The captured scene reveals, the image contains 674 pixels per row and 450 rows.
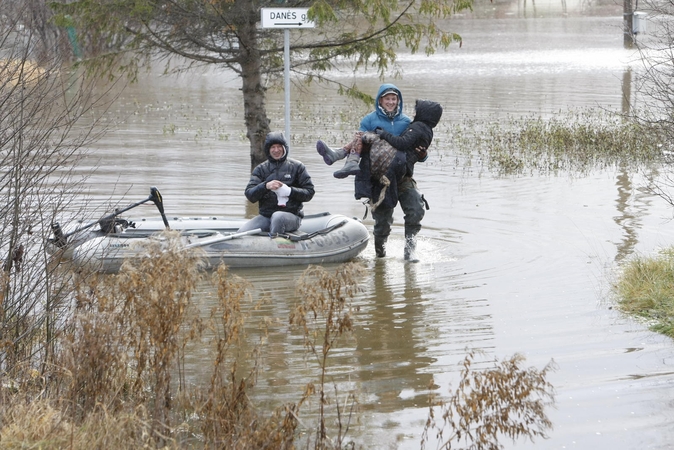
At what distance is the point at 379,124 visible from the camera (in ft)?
33.7

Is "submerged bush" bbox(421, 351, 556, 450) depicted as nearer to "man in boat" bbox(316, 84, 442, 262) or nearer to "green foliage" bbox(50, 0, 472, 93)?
"man in boat" bbox(316, 84, 442, 262)

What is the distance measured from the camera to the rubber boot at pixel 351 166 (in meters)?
10.1

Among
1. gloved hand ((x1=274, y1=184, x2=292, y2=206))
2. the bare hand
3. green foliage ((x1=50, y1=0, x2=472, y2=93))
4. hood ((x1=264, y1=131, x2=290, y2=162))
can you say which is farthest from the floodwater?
green foliage ((x1=50, y1=0, x2=472, y2=93))

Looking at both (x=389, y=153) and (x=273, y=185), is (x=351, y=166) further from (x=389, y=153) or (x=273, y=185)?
(x=273, y=185)

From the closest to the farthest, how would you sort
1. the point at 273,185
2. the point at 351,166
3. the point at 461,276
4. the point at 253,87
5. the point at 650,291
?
the point at 650,291 < the point at 461,276 < the point at 273,185 < the point at 351,166 < the point at 253,87

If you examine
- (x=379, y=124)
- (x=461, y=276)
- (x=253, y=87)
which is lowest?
(x=461, y=276)

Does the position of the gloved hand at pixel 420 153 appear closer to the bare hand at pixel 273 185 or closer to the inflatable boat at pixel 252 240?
the inflatable boat at pixel 252 240

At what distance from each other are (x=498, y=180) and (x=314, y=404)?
9.71 metres

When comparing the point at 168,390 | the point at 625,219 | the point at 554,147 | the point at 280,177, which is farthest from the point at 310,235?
the point at 554,147

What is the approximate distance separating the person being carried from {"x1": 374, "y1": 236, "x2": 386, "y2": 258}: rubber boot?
953mm

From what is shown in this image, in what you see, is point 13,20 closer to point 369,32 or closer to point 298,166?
point 298,166

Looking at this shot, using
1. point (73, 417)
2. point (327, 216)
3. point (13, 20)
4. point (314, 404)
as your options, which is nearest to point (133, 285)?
point (73, 417)

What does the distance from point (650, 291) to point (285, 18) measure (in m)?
5.28

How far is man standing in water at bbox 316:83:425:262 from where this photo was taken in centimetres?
1011
